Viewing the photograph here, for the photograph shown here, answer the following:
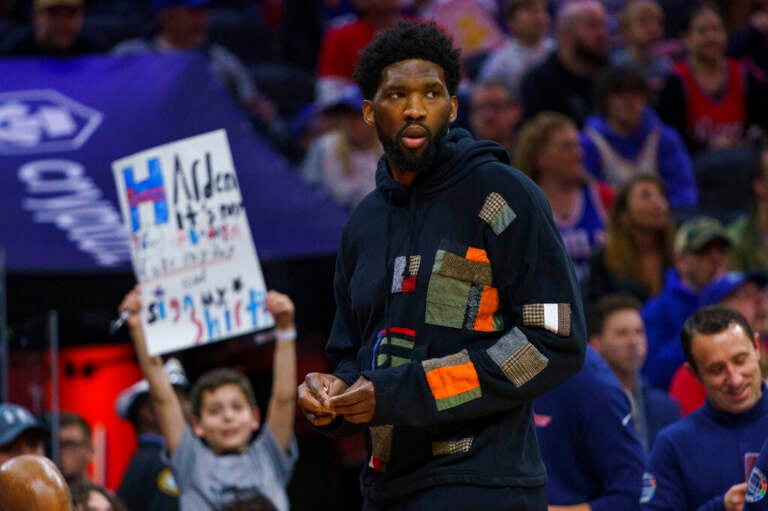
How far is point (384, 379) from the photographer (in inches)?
135

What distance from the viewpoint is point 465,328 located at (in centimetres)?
354

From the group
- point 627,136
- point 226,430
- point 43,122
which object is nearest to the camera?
point 226,430

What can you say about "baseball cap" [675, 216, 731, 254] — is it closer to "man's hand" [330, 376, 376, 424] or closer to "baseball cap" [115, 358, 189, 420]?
"baseball cap" [115, 358, 189, 420]

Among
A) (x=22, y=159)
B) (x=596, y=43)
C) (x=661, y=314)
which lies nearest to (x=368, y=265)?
(x=661, y=314)

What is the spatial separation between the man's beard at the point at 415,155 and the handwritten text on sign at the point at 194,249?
2811mm

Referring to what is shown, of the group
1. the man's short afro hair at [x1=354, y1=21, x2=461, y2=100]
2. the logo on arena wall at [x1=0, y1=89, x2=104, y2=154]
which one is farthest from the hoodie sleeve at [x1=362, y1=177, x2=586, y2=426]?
the logo on arena wall at [x1=0, y1=89, x2=104, y2=154]

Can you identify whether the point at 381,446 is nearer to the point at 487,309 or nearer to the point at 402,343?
the point at 402,343

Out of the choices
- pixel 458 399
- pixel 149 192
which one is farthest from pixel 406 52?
pixel 149 192

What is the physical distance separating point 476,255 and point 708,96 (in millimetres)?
7926

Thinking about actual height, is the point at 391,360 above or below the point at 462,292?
below

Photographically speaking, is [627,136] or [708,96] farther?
[708,96]

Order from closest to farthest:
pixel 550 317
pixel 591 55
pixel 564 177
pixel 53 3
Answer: pixel 550 317, pixel 564 177, pixel 53 3, pixel 591 55

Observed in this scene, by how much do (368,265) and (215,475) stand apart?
2.97 m

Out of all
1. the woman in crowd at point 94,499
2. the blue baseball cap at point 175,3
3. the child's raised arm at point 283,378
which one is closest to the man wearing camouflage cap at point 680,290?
the child's raised arm at point 283,378
